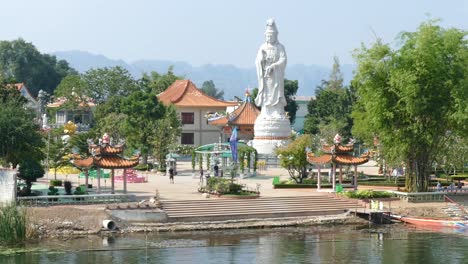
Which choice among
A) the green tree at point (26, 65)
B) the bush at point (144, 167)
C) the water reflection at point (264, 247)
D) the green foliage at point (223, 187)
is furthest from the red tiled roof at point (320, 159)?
the green tree at point (26, 65)

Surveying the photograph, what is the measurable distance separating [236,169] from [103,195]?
47.4 ft

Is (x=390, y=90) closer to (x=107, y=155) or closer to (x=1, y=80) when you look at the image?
(x=107, y=155)

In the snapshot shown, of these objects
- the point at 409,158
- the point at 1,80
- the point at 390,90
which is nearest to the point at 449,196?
the point at 409,158

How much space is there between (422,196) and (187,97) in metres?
43.4

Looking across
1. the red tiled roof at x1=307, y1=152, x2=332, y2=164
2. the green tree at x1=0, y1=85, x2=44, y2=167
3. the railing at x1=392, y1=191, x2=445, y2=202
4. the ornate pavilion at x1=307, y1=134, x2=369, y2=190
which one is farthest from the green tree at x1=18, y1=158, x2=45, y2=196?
the railing at x1=392, y1=191, x2=445, y2=202

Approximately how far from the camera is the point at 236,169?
173 feet

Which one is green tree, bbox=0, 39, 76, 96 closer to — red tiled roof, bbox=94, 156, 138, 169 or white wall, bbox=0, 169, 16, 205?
red tiled roof, bbox=94, 156, 138, 169

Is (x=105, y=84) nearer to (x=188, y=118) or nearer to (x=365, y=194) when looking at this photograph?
(x=188, y=118)

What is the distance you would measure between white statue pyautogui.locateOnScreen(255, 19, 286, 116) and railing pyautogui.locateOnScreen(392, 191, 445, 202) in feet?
75.5

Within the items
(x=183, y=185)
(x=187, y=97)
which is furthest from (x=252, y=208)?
(x=187, y=97)

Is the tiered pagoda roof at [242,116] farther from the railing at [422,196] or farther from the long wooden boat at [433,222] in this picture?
the long wooden boat at [433,222]

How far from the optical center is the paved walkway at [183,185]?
4344 centimetres

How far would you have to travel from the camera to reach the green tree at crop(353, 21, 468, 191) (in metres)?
42.3

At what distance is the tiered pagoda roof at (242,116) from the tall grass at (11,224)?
40361 mm
